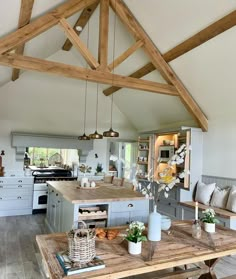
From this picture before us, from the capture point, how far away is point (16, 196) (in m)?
5.88

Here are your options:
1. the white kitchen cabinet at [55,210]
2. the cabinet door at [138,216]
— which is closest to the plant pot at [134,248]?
the cabinet door at [138,216]

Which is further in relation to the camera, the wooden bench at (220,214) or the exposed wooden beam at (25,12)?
the wooden bench at (220,214)

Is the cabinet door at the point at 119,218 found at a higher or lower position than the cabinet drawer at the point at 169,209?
higher

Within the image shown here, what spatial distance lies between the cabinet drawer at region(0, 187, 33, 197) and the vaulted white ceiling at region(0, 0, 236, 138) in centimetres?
169

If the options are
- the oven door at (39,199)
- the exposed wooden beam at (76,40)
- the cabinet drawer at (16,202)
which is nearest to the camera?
the exposed wooden beam at (76,40)

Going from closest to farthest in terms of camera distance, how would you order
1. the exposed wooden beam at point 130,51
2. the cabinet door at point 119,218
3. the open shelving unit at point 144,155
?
the cabinet door at point 119,218 → the exposed wooden beam at point 130,51 → the open shelving unit at point 144,155

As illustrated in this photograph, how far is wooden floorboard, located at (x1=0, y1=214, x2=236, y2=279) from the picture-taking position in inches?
122

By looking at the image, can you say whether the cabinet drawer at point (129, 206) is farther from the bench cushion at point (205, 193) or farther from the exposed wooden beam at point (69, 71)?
the exposed wooden beam at point (69, 71)

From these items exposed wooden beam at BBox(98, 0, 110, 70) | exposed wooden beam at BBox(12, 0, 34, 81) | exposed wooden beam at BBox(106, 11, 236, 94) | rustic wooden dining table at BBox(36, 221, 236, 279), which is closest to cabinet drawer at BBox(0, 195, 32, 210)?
exposed wooden beam at BBox(98, 0, 110, 70)

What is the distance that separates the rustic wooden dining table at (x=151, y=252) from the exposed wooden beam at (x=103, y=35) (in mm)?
2971

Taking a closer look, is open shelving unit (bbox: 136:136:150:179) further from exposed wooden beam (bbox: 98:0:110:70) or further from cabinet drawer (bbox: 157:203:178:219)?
exposed wooden beam (bbox: 98:0:110:70)

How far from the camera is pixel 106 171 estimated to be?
7574 millimetres

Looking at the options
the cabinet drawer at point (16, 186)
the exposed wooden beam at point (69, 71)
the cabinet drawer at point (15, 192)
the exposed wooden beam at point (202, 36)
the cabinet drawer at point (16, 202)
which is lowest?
the cabinet drawer at point (16, 202)

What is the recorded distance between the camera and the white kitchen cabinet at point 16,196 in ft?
18.9
